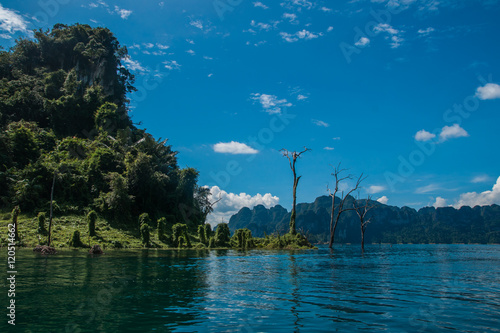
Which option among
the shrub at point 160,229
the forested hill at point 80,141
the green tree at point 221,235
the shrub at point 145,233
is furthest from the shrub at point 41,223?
the green tree at point 221,235

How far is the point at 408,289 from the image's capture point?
13547 millimetres

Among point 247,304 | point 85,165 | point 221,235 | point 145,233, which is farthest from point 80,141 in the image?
point 247,304

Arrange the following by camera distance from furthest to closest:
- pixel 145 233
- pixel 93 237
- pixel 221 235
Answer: pixel 221 235 → pixel 145 233 → pixel 93 237

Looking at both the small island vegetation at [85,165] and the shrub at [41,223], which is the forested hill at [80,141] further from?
the shrub at [41,223]

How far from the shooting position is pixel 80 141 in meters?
65.8

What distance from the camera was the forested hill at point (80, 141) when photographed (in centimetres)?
5272

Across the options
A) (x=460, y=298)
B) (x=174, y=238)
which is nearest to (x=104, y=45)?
(x=174, y=238)

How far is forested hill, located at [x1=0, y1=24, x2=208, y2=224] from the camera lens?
173 feet

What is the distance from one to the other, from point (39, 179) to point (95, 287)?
47.2 m

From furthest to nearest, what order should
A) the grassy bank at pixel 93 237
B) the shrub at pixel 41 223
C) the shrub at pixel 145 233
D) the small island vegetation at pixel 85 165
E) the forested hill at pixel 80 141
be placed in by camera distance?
1. the forested hill at pixel 80 141
2. the small island vegetation at pixel 85 165
3. the shrub at pixel 145 233
4. the shrub at pixel 41 223
5. the grassy bank at pixel 93 237

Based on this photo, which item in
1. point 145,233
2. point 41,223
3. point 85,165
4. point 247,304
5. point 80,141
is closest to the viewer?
point 247,304

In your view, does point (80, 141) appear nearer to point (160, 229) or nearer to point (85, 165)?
point (85, 165)

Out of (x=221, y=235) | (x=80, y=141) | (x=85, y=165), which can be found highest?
(x=80, y=141)

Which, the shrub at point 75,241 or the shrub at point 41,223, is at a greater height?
the shrub at point 41,223
